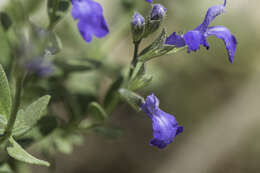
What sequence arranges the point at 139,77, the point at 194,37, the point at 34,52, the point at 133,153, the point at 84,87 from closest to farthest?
the point at 34,52
the point at 194,37
the point at 139,77
the point at 84,87
the point at 133,153

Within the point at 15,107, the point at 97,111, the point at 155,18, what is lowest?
the point at 97,111

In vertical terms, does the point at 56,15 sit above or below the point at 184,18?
above

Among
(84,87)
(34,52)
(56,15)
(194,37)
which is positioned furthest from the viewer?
(84,87)

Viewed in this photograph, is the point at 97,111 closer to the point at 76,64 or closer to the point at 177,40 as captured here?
the point at 76,64

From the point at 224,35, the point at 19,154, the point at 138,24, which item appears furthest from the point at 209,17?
the point at 19,154

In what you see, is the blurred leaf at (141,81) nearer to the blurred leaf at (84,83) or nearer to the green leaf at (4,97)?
the green leaf at (4,97)

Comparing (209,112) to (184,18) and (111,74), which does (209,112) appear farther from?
(111,74)

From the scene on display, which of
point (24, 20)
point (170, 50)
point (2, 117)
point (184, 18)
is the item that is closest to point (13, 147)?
point (2, 117)
